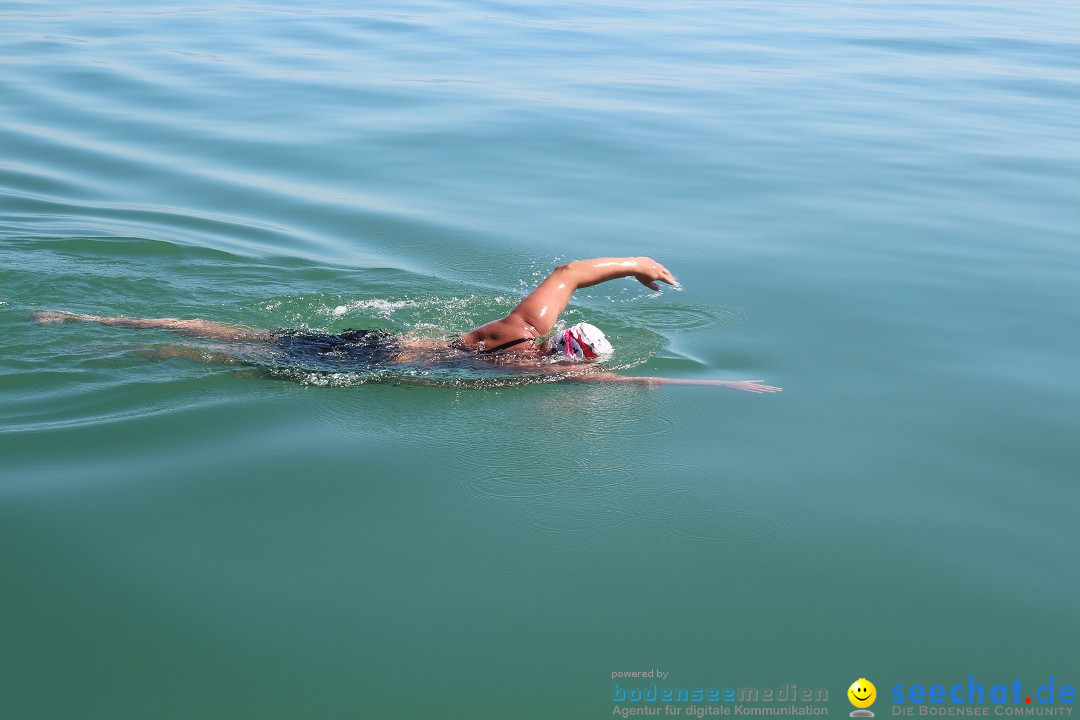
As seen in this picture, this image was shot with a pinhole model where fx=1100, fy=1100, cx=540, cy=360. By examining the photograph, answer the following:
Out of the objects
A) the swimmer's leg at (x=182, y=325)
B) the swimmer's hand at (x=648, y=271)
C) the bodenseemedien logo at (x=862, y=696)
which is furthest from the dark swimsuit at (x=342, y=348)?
the bodenseemedien logo at (x=862, y=696)

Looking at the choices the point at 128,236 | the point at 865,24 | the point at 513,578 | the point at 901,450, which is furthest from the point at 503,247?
the point at 865,24

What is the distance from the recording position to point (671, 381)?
703 cm

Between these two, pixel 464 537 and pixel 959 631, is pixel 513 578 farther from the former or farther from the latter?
pixel 959 631

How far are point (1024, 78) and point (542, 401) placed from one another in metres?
14.9

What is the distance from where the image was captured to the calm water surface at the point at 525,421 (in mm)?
4406

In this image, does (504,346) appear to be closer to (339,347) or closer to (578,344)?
(578,344)

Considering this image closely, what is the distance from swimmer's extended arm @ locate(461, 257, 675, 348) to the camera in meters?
7.32

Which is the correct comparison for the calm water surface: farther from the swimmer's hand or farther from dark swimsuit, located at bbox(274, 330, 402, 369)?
the swimmer's hand

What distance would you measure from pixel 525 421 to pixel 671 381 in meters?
1.12

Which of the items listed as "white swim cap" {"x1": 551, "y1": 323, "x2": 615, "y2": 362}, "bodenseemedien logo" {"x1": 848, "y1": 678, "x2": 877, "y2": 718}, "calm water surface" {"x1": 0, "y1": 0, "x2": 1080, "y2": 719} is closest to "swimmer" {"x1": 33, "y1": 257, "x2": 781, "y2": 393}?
"white swim cap" {"x1": 551, "y1": 323, "x2": 615, "y2": 362}

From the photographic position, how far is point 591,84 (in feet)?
56.9

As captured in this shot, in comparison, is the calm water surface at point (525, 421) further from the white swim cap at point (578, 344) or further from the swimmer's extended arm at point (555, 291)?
the swimmer's extended arm at point (555, 291)

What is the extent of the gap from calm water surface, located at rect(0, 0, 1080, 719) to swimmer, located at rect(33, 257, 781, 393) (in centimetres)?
33

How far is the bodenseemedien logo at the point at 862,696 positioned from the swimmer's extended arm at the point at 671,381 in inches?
109
